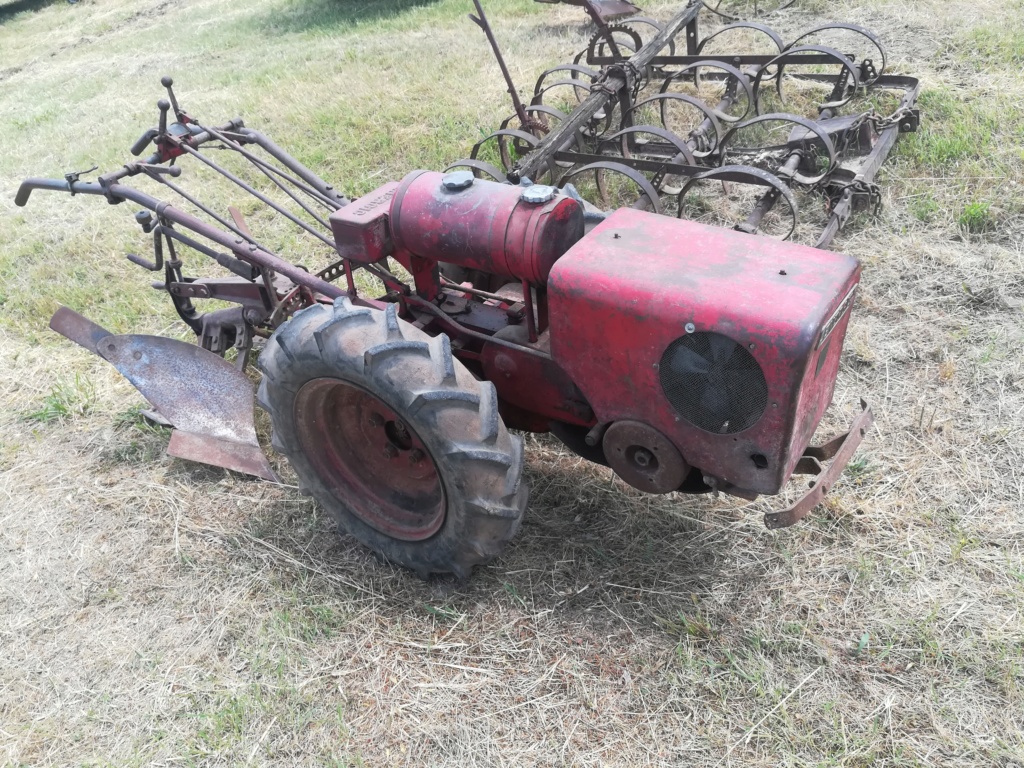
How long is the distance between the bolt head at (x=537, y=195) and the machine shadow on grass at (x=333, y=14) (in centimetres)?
933

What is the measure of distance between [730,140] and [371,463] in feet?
13.3

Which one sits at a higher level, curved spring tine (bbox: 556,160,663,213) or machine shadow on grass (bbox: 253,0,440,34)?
curved spring tine (bbox: 556,160,663,213)

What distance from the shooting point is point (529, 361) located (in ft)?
9.21

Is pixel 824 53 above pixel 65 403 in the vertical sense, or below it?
above

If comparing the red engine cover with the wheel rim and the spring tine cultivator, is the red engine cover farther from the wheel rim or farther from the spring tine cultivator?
the spring tine cultivator

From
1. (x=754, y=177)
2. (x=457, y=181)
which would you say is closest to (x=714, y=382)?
(x=457, y=181)

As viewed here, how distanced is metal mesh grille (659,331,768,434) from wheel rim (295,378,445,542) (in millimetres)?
949

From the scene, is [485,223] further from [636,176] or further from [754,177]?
[754,177]

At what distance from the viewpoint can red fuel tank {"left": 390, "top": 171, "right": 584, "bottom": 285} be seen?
8.70ft

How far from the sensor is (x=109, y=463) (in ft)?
12.2

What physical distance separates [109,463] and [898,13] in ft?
24.6

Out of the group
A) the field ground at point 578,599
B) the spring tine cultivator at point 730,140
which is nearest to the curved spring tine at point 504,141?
the spring tine cultivator at point 730,140

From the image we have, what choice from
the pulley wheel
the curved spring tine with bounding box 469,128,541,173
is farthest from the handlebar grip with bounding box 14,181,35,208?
the pulley wheel

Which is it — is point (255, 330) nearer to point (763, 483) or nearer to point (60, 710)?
point (60, 710)
